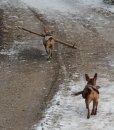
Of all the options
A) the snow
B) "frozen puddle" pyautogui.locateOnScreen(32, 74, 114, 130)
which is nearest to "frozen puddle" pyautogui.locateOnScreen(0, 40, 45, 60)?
"frozen puddle" pyautogui.locateOnScreen(32, 74, 114, 130)

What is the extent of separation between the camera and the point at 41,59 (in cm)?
1692

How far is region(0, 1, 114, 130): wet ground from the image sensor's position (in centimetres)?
1197

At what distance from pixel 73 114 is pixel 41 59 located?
6.21 m

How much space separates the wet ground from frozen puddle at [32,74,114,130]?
0.93 ft

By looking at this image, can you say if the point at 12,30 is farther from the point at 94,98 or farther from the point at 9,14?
the point at 94,98

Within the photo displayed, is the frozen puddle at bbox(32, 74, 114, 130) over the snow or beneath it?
over

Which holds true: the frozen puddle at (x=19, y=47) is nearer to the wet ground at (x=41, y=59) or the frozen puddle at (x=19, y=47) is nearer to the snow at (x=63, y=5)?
the wet ground at (x=41, y=59)

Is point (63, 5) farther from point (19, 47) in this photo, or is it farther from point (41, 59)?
point (41, 59)

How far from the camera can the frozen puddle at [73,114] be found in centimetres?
1032

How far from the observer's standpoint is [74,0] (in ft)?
101

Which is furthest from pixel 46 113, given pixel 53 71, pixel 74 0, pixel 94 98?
pixel 74 0

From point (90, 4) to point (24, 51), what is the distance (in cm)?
1195

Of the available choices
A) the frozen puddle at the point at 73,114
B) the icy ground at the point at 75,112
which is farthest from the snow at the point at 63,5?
the frozen puddle at the point at 73,114

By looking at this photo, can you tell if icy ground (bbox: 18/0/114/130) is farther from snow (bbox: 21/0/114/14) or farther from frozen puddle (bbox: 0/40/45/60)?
snow (bbox: 21/0/114/14)
